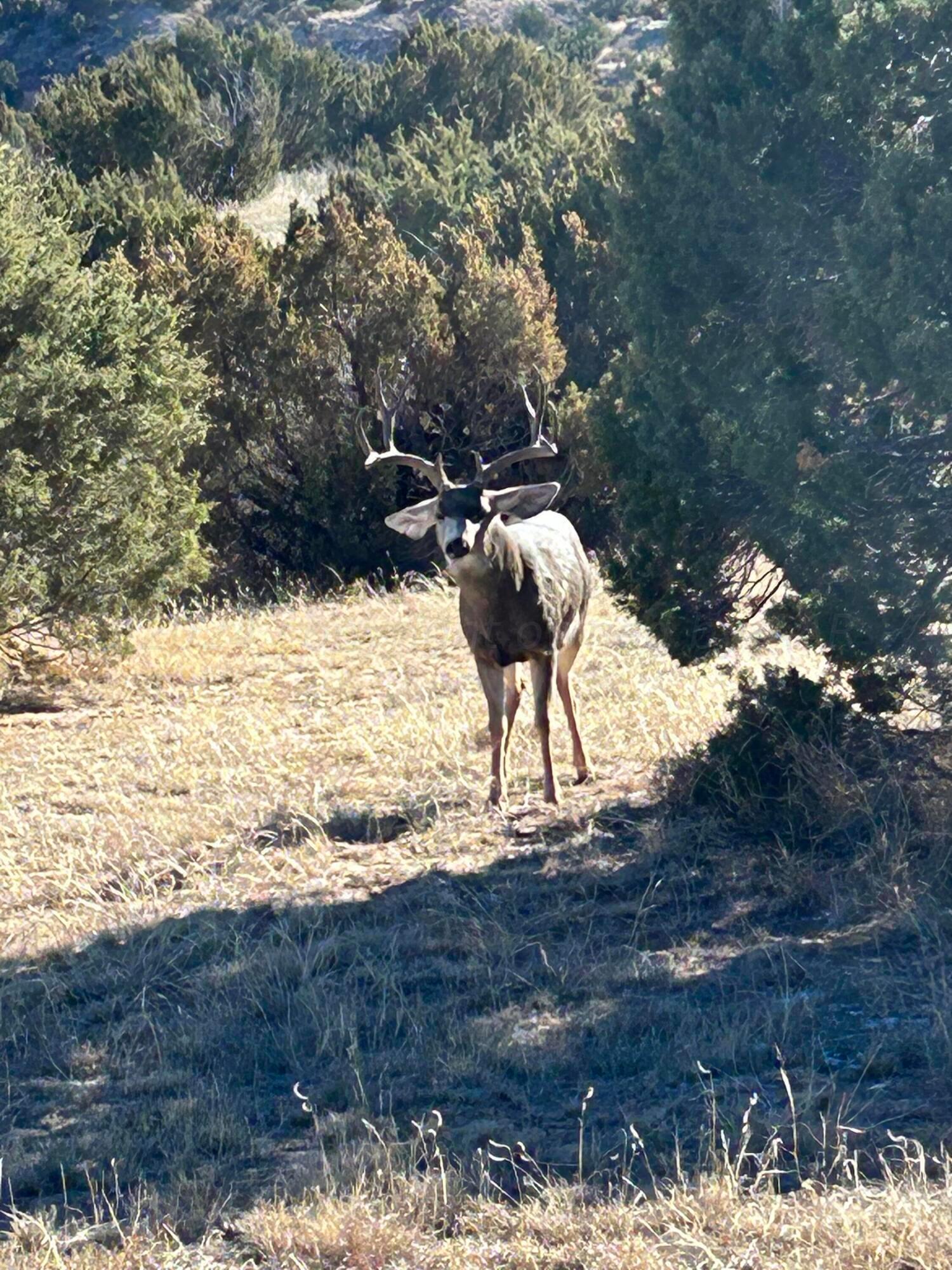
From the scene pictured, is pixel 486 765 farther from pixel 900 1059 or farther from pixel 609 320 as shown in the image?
pixel 609 320

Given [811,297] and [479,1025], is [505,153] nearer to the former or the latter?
[811,297]

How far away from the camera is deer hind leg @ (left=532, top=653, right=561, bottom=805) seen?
29.0 ft

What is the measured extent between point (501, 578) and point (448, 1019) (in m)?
3.28

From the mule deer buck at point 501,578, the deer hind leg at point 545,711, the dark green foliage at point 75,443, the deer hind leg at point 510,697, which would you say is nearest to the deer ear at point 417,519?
the mule deer buck at point 501,578

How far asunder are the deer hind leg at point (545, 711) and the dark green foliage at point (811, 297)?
1.62 meters

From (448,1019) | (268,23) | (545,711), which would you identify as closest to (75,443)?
(545,711)

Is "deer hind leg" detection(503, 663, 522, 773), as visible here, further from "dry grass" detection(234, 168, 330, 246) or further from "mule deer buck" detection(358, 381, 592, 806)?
"dry grass" detection(234, 168, 330, 246)

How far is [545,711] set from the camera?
8.91 m

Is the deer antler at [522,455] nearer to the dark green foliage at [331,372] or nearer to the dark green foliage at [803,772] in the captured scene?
the dark green foliage at [803,772]

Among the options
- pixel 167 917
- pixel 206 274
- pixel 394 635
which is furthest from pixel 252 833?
pixel 206 274

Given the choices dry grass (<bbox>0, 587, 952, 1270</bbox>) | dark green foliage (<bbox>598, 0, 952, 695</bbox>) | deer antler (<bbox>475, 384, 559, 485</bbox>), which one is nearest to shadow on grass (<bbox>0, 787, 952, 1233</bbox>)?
dry grass (<bbox>0, 587, 952, 1270</bbox>)

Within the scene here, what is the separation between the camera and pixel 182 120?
115 feet

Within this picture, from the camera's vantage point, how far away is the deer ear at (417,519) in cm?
854

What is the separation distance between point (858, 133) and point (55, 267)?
8.06 m
